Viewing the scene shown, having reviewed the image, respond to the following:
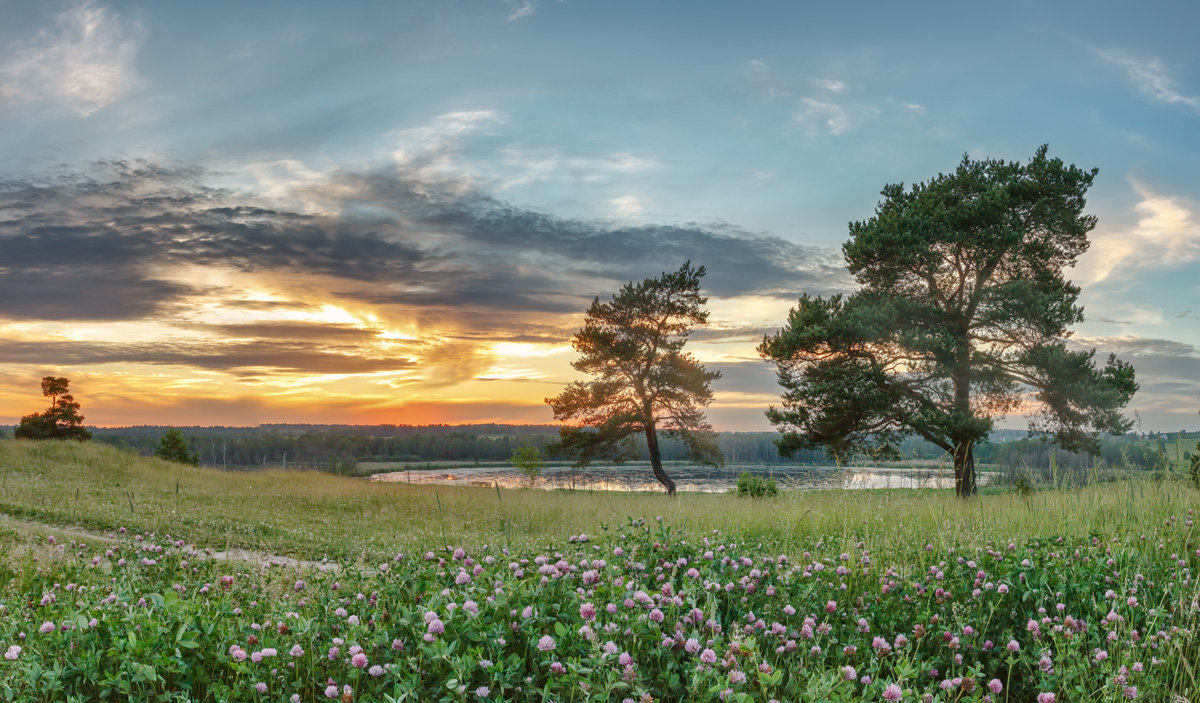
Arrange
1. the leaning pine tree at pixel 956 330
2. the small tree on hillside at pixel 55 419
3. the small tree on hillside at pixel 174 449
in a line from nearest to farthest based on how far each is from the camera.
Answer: the leaning pine tree at pixel 956 330, the small tree on hillside at pixel 55 419, the small tree on hillside at pixel 174 449

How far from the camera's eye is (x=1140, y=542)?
243 inches

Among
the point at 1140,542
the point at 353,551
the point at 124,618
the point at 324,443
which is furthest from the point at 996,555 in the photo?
the point at 324,443

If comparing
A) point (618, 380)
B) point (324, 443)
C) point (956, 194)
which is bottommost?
point (324, 443)

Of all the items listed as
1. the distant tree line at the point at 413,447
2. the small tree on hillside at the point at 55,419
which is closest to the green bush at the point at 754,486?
the distant tree line at the point at 413,447

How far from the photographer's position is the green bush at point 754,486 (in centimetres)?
2109

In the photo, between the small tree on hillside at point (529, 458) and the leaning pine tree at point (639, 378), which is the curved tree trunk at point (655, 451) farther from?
the small tree on hillside at point (529, 458)

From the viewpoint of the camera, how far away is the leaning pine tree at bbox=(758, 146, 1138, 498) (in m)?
17.8

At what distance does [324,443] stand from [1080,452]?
314ft

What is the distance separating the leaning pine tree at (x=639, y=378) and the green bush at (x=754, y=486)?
4319mm

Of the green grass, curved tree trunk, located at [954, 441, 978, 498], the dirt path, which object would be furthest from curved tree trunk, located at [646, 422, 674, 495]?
the dirt path

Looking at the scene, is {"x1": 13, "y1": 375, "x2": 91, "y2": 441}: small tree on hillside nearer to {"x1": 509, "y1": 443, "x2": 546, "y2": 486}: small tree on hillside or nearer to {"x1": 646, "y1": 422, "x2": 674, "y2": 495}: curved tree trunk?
{"x1": 509, "y1": 443, "x2": 546, "y2": 486}: small tree on hillside

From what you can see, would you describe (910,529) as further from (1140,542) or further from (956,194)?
(956,194)

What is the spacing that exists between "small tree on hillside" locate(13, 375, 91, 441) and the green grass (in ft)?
36.8

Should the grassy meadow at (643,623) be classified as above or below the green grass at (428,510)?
above
